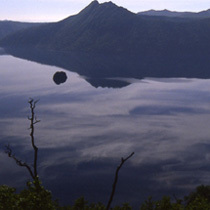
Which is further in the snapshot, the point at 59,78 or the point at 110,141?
the point at 59,78

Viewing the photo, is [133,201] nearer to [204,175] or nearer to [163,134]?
[204,175]

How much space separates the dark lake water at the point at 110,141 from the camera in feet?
163

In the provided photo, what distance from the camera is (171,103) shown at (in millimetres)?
119250

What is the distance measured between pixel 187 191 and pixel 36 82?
141 metres

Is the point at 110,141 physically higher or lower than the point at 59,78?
lower

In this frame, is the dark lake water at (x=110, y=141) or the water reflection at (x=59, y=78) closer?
the dark lake water at (x=110, y=141)

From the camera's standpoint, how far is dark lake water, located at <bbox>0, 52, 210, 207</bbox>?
49.6m

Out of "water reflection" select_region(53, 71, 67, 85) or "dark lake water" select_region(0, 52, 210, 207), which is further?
"water reflection" select_region(53, 71, 67, 85)

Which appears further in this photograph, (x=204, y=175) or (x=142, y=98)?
(x=142, y=98)

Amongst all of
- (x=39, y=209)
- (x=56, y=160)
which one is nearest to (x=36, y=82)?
(x=56, y=160)

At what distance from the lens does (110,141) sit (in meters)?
70.6

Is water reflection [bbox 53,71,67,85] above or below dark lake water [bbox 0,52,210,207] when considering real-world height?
above

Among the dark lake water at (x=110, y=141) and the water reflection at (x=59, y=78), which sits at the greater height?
the water reflection at (x=59, y=78)

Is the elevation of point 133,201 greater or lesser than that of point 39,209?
lesser
